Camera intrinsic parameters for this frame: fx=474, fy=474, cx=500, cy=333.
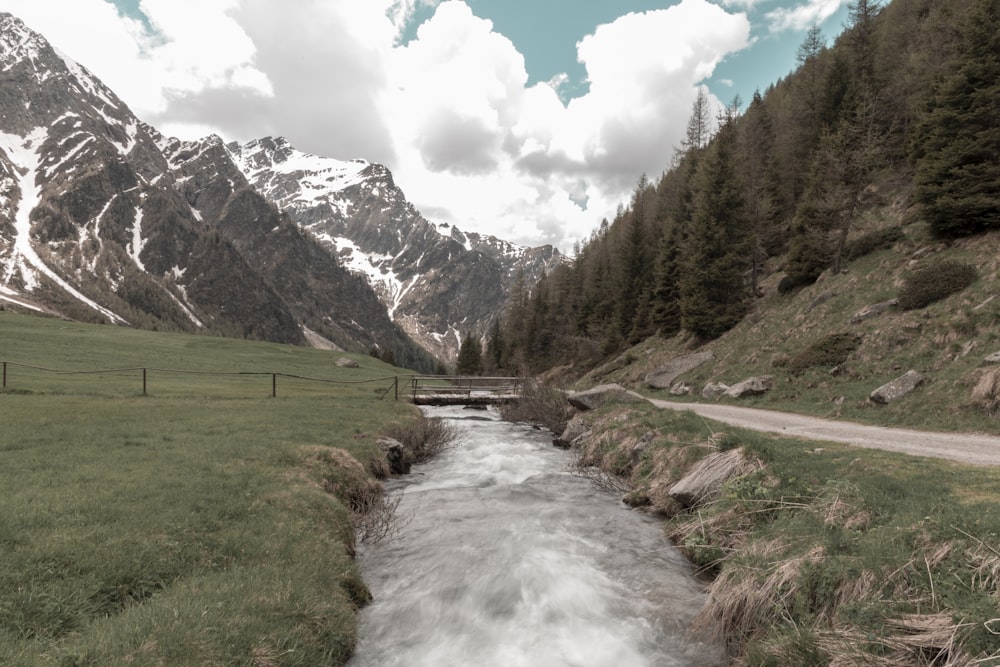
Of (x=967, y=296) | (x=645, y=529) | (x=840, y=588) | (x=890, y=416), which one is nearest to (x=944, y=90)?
(x=967, y=296)

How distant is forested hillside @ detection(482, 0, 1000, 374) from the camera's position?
2619 centimetres

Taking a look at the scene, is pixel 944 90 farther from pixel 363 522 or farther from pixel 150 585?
pixel 150 585

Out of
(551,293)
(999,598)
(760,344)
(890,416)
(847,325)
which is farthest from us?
(551,293)

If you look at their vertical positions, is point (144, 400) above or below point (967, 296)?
below

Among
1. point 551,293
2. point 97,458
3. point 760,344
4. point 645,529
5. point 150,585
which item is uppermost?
point 551,293

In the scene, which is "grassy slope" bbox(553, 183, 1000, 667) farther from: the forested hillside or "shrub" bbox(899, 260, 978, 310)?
the forested hillside

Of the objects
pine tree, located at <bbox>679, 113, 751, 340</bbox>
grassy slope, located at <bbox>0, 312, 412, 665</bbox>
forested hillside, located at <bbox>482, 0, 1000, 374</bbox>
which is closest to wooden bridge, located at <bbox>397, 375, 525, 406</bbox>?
forested hillside, located at <bbox>482, 0, 1000, 374</bbox>

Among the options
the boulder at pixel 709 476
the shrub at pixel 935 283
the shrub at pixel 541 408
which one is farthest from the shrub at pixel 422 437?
the shrub at pixel 935 283

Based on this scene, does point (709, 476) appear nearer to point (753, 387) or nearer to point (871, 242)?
point (753, 387)

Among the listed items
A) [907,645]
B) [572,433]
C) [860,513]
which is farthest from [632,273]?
[907,645]

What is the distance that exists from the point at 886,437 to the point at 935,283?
12807mm

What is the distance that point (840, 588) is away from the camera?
6.17 meters

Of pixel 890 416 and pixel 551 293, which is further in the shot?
pixel 551 293

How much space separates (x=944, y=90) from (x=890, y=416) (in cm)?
2240
